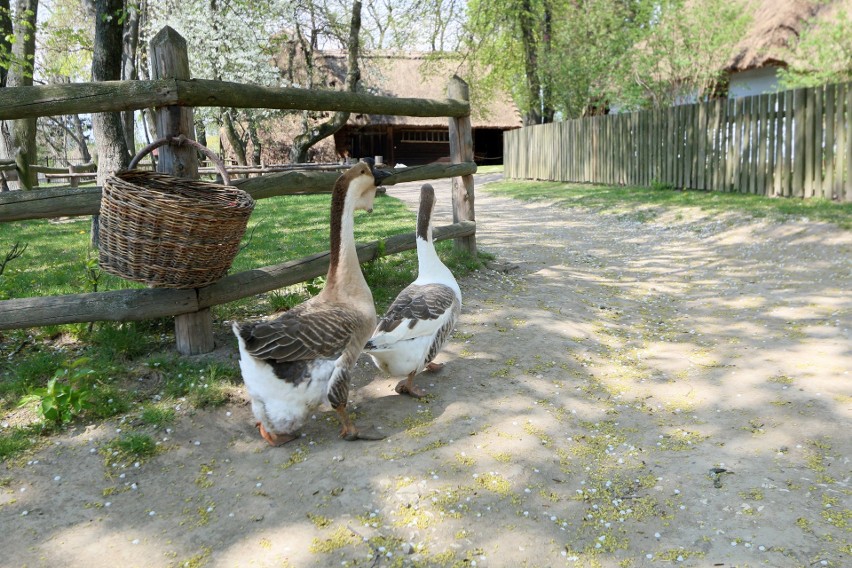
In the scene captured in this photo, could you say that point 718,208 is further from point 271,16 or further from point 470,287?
point 271,16

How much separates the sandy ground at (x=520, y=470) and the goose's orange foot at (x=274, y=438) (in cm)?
6

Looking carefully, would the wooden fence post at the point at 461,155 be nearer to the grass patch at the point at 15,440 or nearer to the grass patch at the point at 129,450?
the grass patch at the point at 129,450

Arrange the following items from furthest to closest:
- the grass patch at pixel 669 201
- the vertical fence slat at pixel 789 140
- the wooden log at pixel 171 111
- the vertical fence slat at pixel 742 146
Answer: the vertical fence slat at pixel 742 146, the vertical fence slat at pixel 789 140, the grass patch at pixel 669 201, the wooden log at pixel 171 111

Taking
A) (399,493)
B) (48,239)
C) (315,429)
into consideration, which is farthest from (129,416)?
(48,239)

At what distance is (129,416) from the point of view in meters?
3.90

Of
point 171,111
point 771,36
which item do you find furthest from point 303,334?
point 771,36

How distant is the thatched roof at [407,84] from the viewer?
33062mm

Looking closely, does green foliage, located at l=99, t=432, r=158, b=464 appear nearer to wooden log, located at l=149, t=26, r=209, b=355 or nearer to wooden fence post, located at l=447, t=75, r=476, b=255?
wooden log, located at l=149, t=26, r=209, b=355

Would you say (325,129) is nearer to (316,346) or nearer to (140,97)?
(140,97)

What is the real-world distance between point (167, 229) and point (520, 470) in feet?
7.90

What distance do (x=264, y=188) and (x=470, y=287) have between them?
282 cm

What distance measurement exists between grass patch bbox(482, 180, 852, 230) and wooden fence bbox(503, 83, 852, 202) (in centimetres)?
34

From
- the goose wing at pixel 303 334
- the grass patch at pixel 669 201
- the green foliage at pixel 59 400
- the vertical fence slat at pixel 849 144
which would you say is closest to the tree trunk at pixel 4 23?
the green foliage at pixel 59 400

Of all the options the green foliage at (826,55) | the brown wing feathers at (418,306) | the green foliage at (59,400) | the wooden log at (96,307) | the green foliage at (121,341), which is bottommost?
the green foliage at (59,400)
